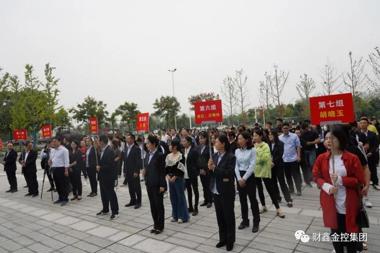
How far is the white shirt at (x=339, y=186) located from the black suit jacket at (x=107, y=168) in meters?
4.52

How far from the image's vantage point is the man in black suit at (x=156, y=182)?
4.95 m

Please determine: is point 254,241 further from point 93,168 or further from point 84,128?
point 84,128

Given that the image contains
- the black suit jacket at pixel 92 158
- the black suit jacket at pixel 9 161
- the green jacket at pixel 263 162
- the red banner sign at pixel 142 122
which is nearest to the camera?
the green jacket at pixel 263 162

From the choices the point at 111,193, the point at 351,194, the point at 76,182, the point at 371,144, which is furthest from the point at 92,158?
the point at 371,144

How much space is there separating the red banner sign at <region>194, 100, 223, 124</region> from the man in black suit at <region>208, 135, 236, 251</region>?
3166 millimetres

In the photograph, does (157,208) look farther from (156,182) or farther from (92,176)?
(92,176)

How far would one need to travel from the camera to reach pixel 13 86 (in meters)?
29.5

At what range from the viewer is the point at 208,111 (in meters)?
7.41

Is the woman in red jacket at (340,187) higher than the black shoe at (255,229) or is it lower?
higher

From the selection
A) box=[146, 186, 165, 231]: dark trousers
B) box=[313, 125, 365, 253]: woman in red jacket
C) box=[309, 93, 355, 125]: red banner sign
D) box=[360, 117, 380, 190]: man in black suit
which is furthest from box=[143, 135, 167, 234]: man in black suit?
box=[360, 117, 380, 190]: man in black suit

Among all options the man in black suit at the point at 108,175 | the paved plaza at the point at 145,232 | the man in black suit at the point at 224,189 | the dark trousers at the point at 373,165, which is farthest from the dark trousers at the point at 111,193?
the dark trousers at the point at 373,165

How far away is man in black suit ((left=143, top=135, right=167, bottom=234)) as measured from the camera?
4945 mm

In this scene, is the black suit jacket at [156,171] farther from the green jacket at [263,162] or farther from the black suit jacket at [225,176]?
the green jacket at [263,162]

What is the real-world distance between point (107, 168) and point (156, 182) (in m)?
1.68
